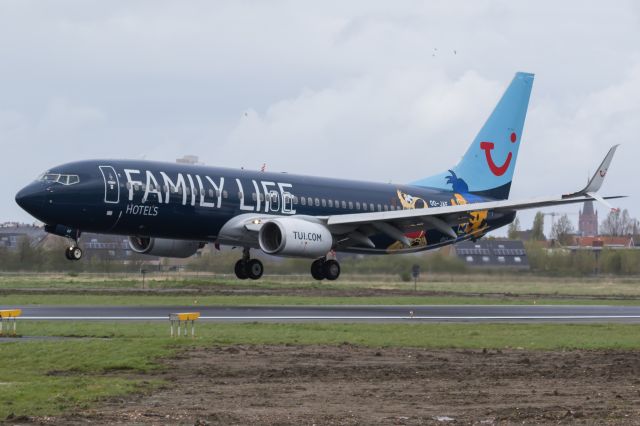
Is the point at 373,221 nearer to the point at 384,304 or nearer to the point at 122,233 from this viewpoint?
the point at 384,304

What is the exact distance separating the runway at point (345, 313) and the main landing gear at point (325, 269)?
16.1 feet

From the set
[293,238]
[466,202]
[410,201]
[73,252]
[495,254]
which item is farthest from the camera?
[495,254]

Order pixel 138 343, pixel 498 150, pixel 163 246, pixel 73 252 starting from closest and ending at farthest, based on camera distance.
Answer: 1. pixel 138 343
2. pixel 73 252
3. pixel 163 246
4. pixel 498 150

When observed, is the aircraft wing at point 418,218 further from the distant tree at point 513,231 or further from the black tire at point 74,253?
the distant tree at point 513,231

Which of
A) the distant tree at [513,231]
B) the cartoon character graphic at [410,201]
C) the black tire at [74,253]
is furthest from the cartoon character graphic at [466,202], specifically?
the distant tree at [513,231]

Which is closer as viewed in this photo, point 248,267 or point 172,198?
point 172,198

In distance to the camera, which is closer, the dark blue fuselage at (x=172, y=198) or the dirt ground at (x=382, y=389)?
the dirt ground at (x=382, y=389)

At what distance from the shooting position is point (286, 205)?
4644cm

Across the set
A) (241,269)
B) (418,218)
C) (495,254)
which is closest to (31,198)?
(241,269)

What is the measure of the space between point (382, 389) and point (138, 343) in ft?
26.8

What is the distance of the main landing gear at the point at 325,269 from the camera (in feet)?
158

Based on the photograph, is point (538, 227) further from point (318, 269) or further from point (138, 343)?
point (138, 343)

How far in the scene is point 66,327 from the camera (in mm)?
30156

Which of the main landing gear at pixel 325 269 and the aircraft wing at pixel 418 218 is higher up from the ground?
the aircraft wing at pixel 418 218
